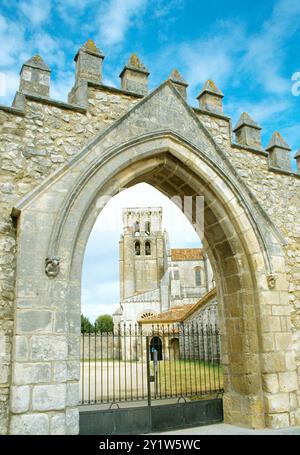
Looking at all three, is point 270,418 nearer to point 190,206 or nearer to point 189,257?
point 190,206

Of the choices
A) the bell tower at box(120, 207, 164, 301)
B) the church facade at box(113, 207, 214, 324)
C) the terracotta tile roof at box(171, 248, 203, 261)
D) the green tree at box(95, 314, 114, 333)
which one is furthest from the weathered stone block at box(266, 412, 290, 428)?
the terracotta tile roof at box(171, 248, 203, 261)

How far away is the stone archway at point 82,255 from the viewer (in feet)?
14.8

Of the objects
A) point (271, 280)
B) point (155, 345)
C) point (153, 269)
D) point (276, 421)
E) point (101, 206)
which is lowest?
point (276, 421)

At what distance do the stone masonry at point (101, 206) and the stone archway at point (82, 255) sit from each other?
0.02 meters

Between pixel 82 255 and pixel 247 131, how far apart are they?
158 inches

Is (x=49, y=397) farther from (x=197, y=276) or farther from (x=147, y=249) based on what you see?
(x=147, y=249)

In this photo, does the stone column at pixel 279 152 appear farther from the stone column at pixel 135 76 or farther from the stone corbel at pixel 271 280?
the stone column at pixel 135 76

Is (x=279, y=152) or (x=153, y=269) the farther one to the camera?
(x=153, y=269)

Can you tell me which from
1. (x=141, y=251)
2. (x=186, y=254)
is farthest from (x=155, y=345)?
(x=141, y=251)

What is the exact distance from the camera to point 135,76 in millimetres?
6352

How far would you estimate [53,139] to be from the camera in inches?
211

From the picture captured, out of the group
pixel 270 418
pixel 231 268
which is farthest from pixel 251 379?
pixel 231 268
